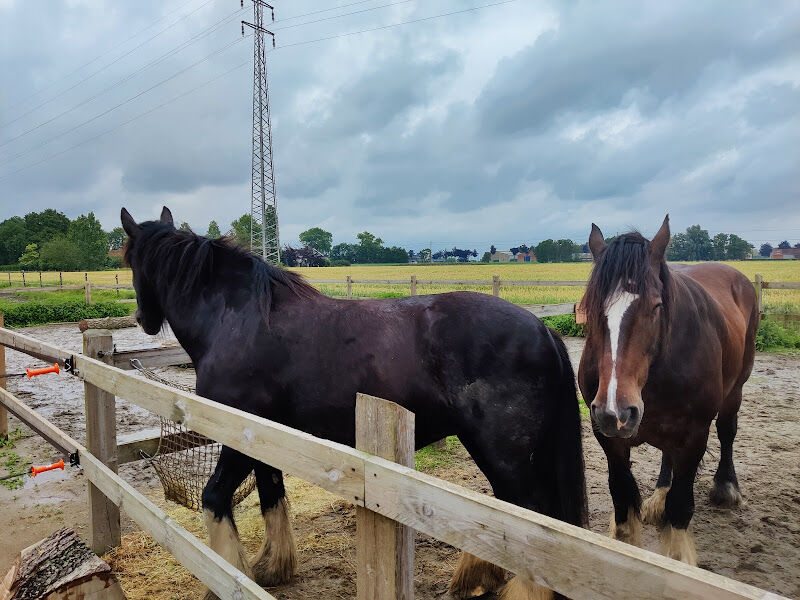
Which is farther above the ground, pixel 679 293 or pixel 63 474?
pixel 679 293

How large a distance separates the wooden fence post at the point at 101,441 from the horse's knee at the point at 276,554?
1.09 meters

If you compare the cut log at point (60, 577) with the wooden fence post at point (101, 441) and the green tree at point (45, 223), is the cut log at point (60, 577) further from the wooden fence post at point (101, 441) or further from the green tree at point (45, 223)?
the green tree at point (45, 223)

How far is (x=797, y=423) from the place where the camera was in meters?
5.78

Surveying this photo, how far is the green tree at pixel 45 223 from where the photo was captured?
67.2 meters

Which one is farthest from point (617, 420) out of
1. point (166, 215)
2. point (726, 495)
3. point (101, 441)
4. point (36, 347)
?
point (36, 347)

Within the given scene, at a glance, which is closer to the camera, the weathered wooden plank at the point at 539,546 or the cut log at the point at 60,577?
the weathered wooden plank at the point at 539,546

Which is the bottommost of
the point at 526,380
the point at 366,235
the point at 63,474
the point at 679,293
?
the point at 63,474

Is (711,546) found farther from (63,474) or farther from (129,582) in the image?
(63,474)

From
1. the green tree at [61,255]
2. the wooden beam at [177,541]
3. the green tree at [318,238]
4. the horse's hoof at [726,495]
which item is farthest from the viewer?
the green tree at [318,238]

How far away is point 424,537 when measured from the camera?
3652 mm

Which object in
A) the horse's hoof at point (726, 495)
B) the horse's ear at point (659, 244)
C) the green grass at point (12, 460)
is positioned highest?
the horse's ear at point (659, 244)

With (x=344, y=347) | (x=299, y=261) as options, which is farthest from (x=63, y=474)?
(x=299, y=261)

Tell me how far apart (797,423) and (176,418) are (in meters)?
6.83

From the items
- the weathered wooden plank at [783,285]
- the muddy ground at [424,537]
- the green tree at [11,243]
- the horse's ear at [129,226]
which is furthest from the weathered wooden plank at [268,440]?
the green tree at [11,243]
